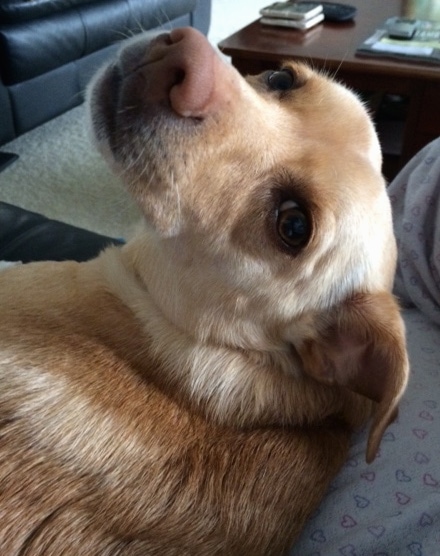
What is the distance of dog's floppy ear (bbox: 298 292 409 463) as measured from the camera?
1.08 meters

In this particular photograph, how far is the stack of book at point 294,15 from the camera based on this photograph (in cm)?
315

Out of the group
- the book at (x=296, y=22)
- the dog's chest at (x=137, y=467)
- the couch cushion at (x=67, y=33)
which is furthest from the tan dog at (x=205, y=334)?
the couch cushion at (x=67, y=33)

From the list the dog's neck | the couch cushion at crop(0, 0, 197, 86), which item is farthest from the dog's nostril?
the couch cushion at crop(0, 0, 197, 86)

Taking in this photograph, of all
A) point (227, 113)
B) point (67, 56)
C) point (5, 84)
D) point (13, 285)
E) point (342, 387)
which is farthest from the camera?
point (67, 56)

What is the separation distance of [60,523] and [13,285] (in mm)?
643

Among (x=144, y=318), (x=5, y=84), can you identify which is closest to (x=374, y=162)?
(x=144, y=318)

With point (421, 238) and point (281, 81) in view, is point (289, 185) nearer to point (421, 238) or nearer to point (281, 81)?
point (281, 81)

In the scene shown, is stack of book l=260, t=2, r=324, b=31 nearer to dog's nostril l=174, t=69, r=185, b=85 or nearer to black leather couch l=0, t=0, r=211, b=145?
black leather couch l=0, t=0, r=211, b=145

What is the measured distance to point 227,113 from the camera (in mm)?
1170

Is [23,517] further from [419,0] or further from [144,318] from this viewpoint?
[419,0]

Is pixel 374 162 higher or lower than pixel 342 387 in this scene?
higher

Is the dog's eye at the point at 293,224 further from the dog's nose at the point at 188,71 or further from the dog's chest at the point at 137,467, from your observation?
the dog's chest at the point at 137,467

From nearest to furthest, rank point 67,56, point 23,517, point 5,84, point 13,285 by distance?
point 23,517 → point 13,285 → point 5,84 → point 67,56

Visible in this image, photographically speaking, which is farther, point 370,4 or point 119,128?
point 370,4
